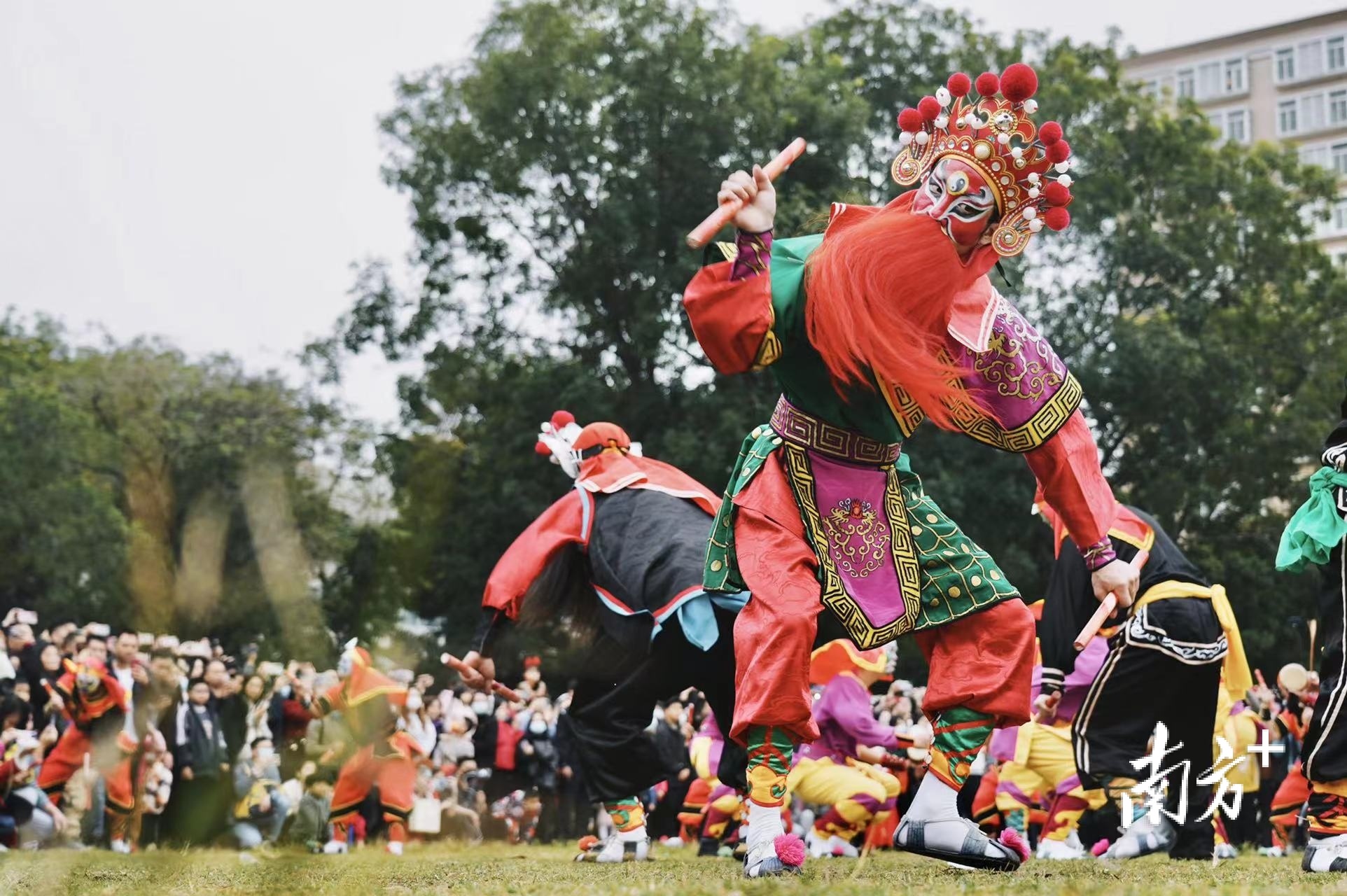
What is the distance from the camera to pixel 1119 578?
474cm

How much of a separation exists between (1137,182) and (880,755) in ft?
58.2

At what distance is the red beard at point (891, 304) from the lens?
4242mm

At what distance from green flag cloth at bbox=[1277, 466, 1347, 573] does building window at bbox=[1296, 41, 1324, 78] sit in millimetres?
49967

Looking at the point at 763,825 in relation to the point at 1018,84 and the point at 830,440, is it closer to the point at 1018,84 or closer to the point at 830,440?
the point at 830,440

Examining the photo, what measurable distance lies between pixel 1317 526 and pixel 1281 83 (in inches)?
1984

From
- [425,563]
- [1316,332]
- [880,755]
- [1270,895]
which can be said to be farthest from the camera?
[1316,332]

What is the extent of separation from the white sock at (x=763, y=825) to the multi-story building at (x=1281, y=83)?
4911 cm

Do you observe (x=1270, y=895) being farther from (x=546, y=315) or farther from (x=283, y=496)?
(x=546, y=315)

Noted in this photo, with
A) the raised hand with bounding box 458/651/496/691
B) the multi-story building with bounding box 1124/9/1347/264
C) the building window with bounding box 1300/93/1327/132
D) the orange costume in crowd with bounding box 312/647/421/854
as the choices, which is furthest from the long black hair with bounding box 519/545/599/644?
the building window with bounding box 1300/93/1327/132

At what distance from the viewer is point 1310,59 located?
50094mm

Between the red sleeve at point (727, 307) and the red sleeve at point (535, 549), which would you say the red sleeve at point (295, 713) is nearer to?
the red sleeve at point (727, 307)

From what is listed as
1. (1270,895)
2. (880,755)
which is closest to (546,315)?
(880,755)

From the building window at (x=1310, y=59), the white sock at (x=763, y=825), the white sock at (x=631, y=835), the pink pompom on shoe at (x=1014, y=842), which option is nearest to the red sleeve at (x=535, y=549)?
the white sock at (x=631, y=835)

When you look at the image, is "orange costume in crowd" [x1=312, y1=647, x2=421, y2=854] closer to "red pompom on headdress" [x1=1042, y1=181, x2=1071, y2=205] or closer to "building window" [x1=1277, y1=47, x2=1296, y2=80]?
"red pompom on headdress" [x1=1042, y1=181, x2=1071, y2=205]
